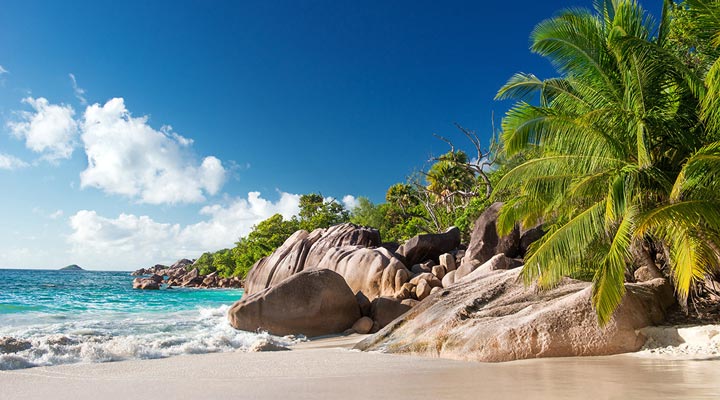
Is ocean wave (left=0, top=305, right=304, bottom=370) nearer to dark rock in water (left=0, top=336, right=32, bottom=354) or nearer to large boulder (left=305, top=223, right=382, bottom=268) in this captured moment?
dark rock in water (left=0, top=336, right=32, bottom=354)

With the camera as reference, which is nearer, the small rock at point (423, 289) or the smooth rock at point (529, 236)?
the small rock at point (423, 289)

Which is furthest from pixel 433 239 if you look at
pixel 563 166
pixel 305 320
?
pixel 563 166

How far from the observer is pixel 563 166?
28.7 feet

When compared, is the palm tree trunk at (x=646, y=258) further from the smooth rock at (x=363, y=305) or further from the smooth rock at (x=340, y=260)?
the smooth rock at (x=340, y=260)

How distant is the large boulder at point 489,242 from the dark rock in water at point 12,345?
1265 centimetres

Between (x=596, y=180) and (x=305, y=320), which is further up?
(x=596, y=180)

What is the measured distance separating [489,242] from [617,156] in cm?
977

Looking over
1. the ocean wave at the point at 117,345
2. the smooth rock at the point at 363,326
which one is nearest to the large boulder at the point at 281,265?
the ocean wave at the point at 117,345

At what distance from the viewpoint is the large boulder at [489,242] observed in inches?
671

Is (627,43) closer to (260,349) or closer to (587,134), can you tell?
(587,134)

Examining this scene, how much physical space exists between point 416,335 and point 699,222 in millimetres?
4671

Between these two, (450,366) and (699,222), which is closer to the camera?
(450,366)

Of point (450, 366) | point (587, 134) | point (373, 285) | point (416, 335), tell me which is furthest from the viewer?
point (373, 285)

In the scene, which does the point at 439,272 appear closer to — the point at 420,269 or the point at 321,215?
the point at 420,269
